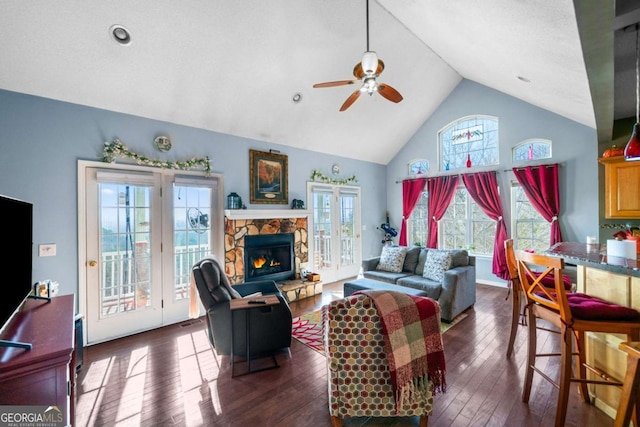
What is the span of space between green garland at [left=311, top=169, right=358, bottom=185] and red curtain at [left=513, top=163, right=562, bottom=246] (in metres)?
3.34

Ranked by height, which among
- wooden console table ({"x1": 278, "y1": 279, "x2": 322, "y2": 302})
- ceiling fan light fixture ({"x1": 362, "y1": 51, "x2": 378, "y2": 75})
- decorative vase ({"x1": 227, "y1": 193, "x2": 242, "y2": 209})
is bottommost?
wooden console table ({"x1": 278, "y1": 279, "x2": 322, "y2": 302})

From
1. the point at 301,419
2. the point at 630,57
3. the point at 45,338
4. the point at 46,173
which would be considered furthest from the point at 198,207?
the point at 630,57

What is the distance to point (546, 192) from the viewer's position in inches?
190

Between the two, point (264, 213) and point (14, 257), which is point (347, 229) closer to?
point (264, 213)

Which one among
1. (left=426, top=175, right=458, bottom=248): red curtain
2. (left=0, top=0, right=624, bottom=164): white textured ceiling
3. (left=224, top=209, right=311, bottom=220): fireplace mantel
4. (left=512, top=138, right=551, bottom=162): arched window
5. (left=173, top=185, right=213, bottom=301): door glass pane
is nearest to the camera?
(left=0, top=0, right=624, bottom=164): white textured ceiling

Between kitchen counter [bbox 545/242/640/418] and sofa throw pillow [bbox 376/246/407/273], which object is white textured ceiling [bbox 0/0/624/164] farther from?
sofa throw pillow [bbox 376/246/407/273]

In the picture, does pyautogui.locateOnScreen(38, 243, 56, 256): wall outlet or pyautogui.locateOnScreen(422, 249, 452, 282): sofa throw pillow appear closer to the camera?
pyautogui.locateOnScreen(38, 243, 56, 256): wall outlet

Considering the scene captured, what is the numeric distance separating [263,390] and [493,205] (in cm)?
527

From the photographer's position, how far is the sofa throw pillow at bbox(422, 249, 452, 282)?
392cm

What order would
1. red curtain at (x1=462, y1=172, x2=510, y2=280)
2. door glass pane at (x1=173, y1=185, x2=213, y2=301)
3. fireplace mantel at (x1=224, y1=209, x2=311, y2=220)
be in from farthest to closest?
red curtain at (x1=462, y1=172, x2=510, y2=280) < fireplace mantel at (x1=224, y1=209, x2=311, y2=220) < door glass pane at (x1=173, y1=185, x2=213, y2=301)

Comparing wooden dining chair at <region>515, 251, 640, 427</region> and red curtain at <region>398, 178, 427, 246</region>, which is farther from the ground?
red curtain at <region>398, 178, 427, 246</region>

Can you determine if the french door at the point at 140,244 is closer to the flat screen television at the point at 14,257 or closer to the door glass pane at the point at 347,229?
the flat screen television at the point at 14,257

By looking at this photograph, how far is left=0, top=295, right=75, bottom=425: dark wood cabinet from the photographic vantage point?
1.10 metres

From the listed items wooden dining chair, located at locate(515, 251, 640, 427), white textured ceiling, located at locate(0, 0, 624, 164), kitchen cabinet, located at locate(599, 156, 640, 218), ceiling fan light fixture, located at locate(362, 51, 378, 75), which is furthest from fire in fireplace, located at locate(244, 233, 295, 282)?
kitchen cabinet, located at locate(599, 156, 640, 218)
